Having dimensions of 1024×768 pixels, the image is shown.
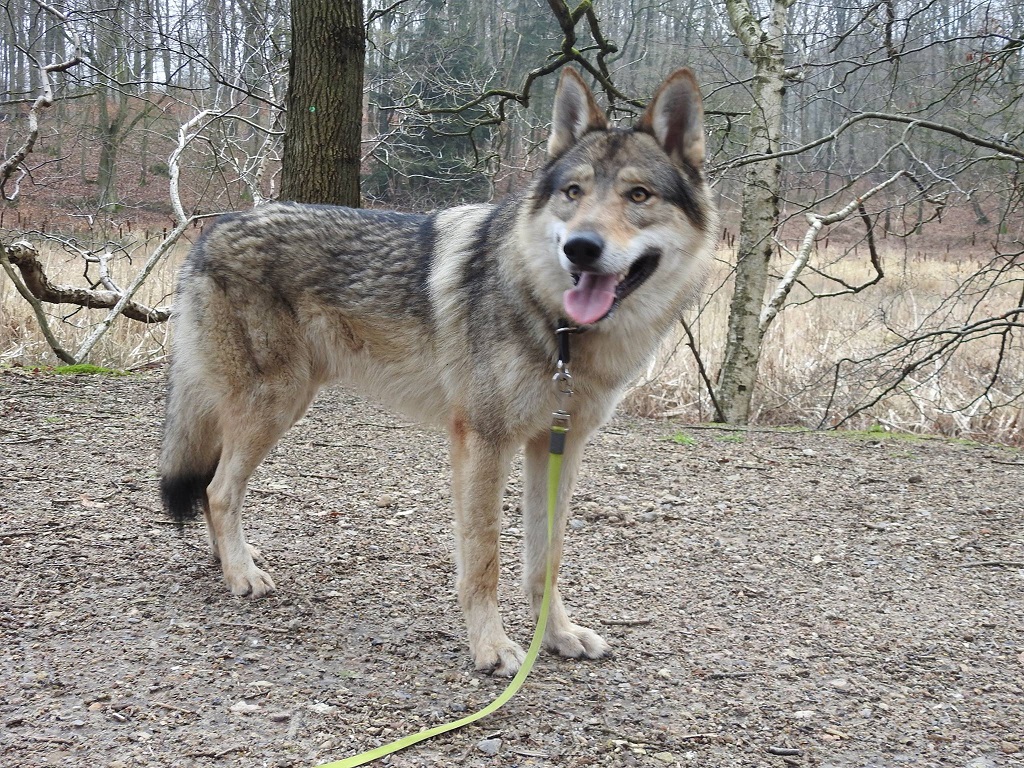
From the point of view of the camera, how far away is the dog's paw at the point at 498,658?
2.87 m

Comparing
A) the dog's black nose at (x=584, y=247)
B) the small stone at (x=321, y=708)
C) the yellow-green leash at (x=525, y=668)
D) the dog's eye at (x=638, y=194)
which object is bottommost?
the small stone at (x=321, y=708)

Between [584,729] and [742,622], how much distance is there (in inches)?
42.3

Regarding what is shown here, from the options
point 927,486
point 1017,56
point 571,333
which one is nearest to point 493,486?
point 571,333

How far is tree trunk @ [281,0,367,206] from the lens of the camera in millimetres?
5723

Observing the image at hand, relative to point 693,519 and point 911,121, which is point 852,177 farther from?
point 693,519

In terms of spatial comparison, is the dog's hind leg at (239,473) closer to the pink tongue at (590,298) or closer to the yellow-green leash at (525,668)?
the yellow-green leash at (525,668)

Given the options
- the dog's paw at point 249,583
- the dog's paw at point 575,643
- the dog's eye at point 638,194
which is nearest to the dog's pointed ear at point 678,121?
the dog's eye at point 638,194

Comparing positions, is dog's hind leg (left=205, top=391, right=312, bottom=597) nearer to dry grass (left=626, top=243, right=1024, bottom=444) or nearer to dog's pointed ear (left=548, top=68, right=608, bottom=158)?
dog's pointed ear (left=548, top=68, right=608, bottom=158)

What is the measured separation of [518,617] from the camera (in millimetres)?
3387

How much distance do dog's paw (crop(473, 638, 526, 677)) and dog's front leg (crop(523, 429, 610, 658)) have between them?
22 centimetres

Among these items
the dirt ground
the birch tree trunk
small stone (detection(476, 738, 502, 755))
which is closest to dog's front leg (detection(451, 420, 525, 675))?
the dirt ground

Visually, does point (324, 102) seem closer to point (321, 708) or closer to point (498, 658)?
point (498, 658)

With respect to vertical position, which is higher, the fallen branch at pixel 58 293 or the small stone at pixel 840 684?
the fallen branch at pixel 58 293

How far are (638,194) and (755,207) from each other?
4.64 m
